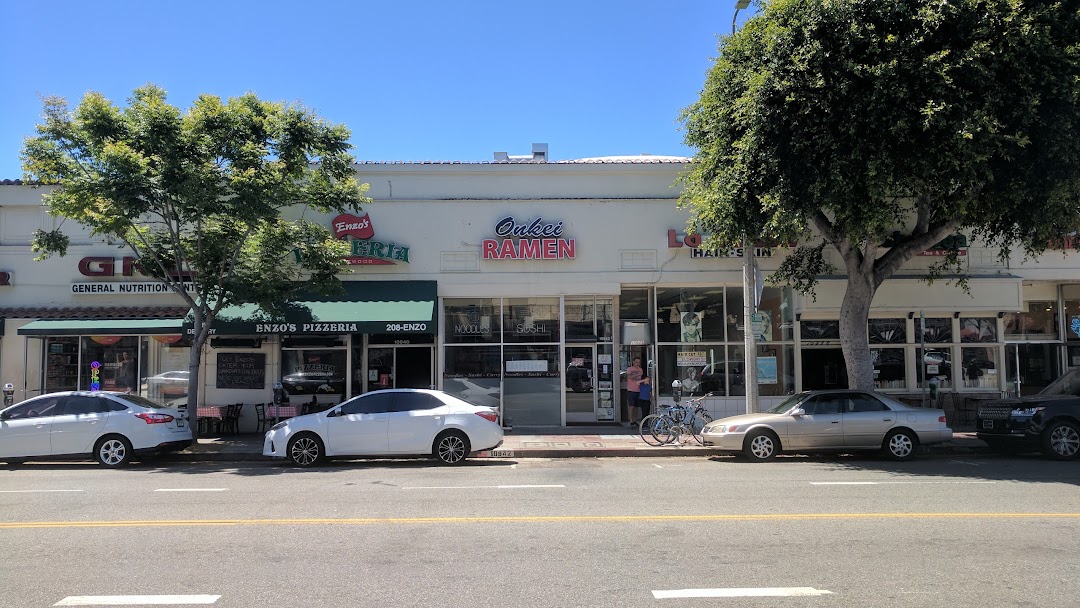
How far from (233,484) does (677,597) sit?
8.16m

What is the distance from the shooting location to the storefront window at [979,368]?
1872 cm

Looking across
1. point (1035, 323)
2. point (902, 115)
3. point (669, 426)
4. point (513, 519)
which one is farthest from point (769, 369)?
point (513, 519)

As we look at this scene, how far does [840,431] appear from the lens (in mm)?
13094

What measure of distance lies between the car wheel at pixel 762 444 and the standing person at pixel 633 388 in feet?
14.8

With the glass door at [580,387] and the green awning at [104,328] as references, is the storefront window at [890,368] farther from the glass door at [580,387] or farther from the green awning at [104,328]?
the green awning at [104,328]

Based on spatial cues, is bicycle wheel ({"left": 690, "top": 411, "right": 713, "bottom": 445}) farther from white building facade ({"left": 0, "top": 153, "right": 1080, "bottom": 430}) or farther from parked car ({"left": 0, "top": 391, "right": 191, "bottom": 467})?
parked car ({"left": 0, "top": 391, "right": 191, "bottom": 467})

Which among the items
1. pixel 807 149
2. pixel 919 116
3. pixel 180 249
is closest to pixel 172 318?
pixel 180 249

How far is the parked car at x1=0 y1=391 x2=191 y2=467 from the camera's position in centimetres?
1312

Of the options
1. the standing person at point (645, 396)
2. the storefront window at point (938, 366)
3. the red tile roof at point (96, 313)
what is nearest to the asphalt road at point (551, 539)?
the standing person at point (645, 396)

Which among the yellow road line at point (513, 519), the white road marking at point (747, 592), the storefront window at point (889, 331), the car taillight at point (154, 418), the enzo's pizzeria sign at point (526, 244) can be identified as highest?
the enzo's pizzeria sign at point (526, 244)

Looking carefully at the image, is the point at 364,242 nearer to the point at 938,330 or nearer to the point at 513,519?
the point at 513,519

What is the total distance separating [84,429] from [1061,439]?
18019 millimetres

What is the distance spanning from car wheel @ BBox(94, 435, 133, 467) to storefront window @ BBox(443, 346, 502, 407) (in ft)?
23.0

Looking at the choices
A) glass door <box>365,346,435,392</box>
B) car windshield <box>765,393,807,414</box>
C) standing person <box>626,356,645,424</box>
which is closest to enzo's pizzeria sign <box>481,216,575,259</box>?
glass door <box>365,346,435,392</box>
